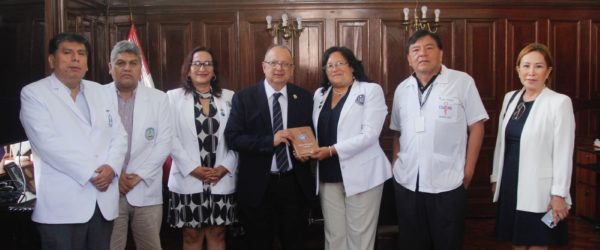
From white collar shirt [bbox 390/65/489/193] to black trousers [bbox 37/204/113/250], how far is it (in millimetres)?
1576

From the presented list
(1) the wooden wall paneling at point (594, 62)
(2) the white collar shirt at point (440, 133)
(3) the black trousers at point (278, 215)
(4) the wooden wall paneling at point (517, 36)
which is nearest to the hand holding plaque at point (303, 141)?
(3) the black trousers at point (278, 215)

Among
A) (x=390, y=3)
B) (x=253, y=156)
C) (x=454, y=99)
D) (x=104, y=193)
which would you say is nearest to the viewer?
(x=104, y=193)

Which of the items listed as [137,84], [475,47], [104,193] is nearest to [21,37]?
[137,84]

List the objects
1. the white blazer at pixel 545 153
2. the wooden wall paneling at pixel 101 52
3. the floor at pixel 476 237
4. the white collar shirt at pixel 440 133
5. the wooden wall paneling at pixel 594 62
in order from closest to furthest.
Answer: the white blazer at pixel 545 153 → the white collar shirt at pixel 440 133 → the floor at pixel 476 237 → the wooden wall paneling at pixel 101 52 → the wooden wall paneling at pixel 594 62

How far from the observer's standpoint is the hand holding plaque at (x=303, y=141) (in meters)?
2.85

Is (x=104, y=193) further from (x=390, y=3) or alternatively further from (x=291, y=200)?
(x=390, y=3)

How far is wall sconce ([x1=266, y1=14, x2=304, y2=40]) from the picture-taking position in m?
5.55

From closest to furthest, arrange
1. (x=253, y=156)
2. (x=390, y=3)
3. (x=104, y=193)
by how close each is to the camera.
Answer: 1. (x=104, y=193)
2. (x=253, y=156)
3. (x=390, y=3)

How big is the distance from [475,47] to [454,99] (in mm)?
3172

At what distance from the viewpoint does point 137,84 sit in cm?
291

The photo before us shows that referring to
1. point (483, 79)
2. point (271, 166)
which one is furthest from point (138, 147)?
point (483, 79)

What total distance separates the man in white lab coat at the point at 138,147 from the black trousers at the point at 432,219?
1.36m

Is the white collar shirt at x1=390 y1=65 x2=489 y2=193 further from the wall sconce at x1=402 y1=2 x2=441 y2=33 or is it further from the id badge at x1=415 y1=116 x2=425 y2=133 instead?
the wall sconce at x1=402 y1=2 x2=441 y2=33

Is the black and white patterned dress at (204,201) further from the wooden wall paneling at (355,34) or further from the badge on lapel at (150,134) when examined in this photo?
the wooden wall paneling at (355,34)
